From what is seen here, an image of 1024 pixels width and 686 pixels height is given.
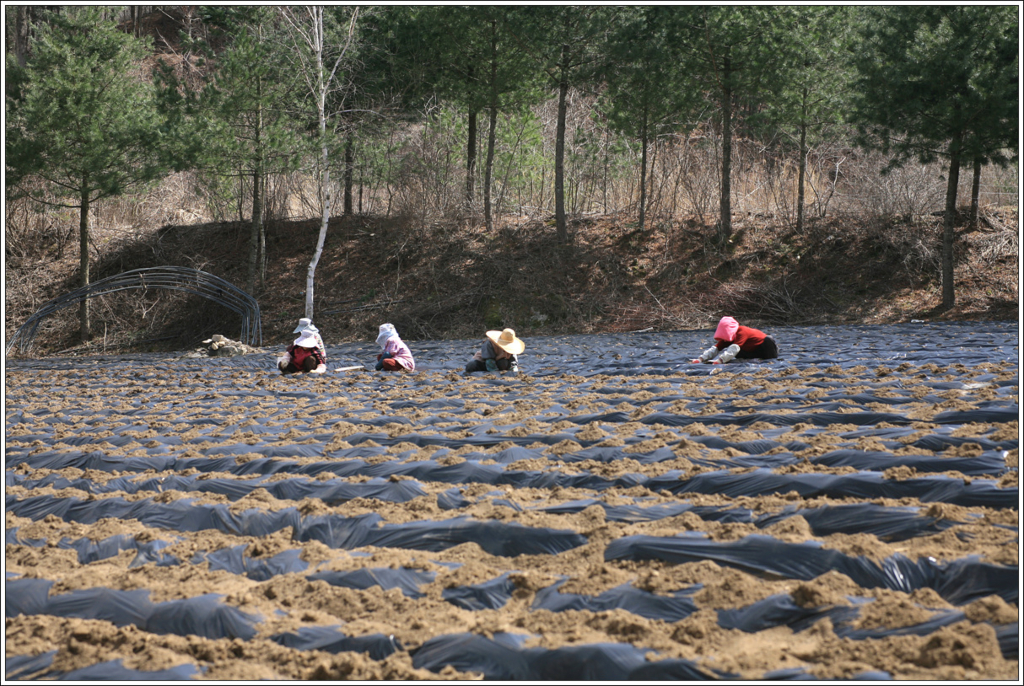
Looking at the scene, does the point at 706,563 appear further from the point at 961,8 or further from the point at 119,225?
the point at 119,225

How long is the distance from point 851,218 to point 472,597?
15.9 m

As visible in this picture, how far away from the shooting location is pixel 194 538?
2662mm

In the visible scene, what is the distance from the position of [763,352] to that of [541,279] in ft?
30.1

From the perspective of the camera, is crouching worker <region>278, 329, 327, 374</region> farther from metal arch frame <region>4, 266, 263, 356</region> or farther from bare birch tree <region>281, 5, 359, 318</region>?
bare birch tree <region>281, 5, 359, 318</region>

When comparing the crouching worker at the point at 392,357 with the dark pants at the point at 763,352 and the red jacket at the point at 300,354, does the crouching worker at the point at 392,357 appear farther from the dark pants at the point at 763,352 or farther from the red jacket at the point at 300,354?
the dark pants at the point at 763,352

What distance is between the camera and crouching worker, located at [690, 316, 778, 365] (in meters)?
6.84

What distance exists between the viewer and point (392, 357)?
7.81 metres

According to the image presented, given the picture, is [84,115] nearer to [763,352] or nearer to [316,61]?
[316,61]

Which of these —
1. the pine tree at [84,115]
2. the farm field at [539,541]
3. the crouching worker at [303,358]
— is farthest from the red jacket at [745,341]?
the pine tree at [84,115]

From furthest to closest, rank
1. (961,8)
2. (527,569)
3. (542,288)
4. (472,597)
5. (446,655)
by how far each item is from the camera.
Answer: (542,288) < (961,8) < (527,569) < (472,597) < (446,655)

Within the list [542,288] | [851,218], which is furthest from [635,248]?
[851,218]

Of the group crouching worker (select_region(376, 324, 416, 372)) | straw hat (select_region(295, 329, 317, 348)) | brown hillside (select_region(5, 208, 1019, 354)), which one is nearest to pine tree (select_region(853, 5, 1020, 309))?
brown hillside (select_region(5, 208, 1019, 354))

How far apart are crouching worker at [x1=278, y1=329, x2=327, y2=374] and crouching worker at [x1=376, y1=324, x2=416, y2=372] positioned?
635 millimetres

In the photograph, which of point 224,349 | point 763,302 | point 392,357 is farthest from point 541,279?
point 392,357
